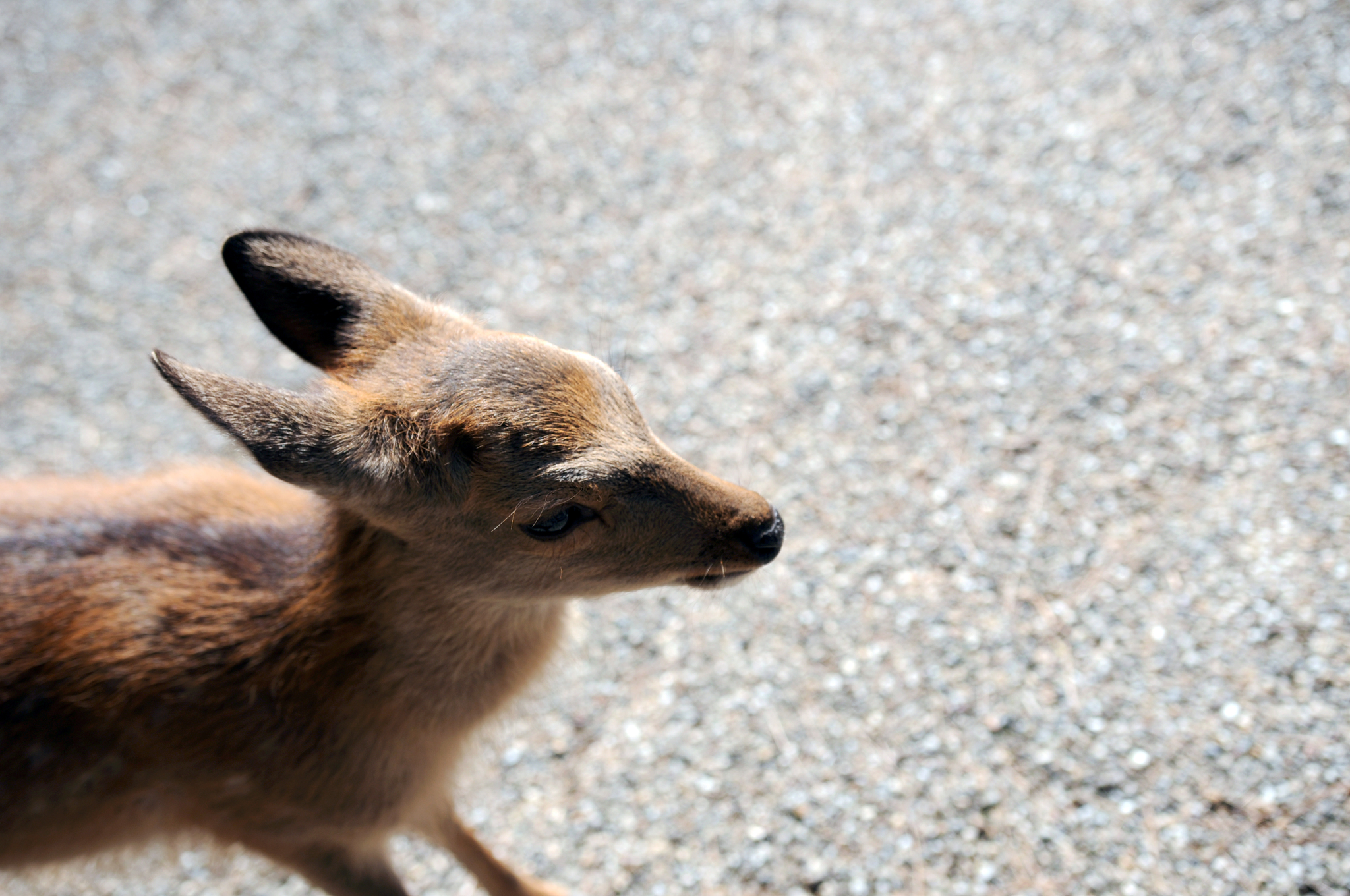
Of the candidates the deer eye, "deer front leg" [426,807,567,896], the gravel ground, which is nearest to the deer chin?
the deer eye

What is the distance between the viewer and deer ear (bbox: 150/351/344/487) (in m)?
2.25

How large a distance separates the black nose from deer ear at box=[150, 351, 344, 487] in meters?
1.07

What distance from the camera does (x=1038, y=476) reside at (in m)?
4.53

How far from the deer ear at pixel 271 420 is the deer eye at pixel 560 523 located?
0.52 meters

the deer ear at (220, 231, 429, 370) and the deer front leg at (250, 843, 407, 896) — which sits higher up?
the deer ear at (220, 231, 429, 370)

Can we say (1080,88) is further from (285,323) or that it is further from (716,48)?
(285,323)

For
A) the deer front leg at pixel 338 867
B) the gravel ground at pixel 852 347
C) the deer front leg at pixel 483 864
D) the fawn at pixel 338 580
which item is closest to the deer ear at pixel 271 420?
the fawn at pixel 338 580

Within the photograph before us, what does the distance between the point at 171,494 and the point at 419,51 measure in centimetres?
480

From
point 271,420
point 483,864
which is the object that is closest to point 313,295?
point 271,420

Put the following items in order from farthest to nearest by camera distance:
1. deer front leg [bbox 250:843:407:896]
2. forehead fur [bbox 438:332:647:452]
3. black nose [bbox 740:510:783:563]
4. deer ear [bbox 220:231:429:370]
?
1. deer front leg [bbox 250:843:407:896]
2. deer ear [bbox 220:231:429:370]
3. black nose [bbox 740:510:783:563]
4. forehead fur [bbox 438:332:647:452]

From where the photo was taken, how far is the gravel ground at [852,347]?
3.77 m

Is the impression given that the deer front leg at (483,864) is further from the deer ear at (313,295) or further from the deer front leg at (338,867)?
the deer ear at (313,295)

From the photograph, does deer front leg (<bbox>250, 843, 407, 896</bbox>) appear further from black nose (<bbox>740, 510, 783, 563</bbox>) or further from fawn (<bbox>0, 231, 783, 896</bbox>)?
black nose (<bbox>740, 510, 783, 563</bbox>)

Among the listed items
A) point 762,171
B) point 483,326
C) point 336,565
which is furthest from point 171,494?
point 762,171
